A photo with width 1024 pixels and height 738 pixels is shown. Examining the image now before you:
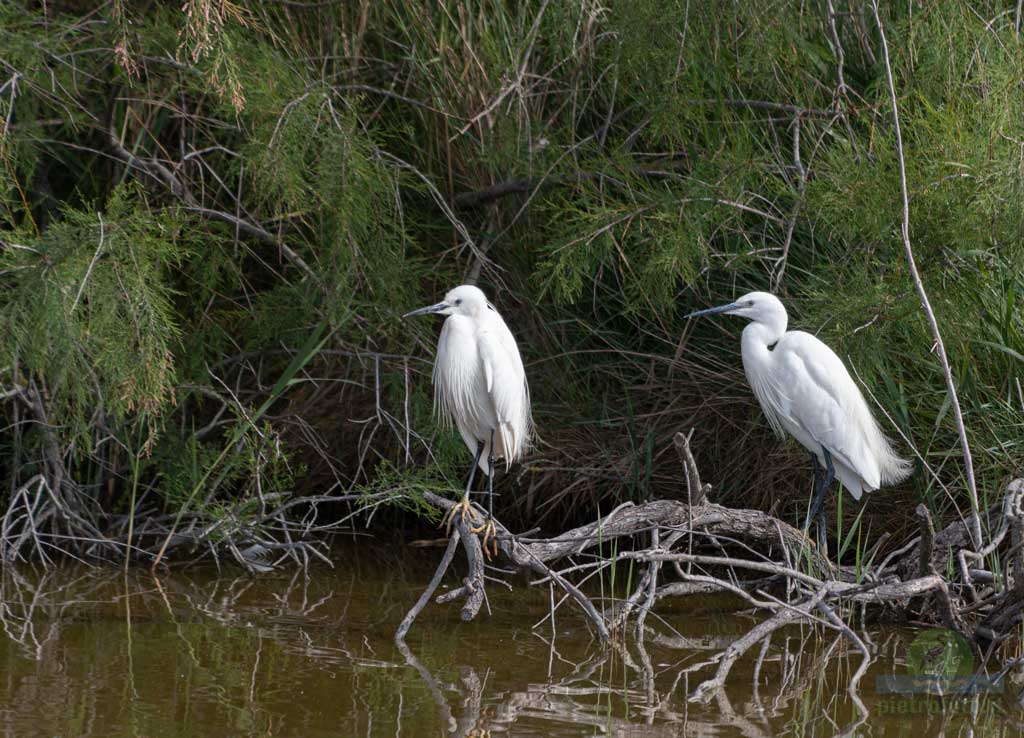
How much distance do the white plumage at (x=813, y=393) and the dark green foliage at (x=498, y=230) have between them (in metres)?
0.10

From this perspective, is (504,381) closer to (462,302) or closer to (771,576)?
(462,302)

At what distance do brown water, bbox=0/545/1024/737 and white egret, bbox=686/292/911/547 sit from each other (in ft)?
1.82

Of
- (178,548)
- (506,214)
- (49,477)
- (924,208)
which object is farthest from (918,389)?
(49,477)

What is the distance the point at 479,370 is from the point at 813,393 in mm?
1041

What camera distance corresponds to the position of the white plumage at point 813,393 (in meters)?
3.89

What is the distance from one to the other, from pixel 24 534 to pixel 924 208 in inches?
118

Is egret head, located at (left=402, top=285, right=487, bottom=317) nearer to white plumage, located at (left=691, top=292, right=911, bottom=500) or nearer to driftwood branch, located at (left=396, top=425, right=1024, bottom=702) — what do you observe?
driftwood branch, located at (left=396, top=425, right=1024, bottom=702)

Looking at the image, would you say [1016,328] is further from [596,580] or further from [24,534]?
[24,534]

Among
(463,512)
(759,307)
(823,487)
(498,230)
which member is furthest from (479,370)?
(823,487)

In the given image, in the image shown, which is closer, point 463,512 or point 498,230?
point 463,512

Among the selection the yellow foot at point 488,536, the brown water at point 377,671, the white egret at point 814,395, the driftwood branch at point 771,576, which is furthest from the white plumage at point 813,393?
the yellow foot at point 488,536

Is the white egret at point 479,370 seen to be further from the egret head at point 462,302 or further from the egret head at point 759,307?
the egret head at point 759,307

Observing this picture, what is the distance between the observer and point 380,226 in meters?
4.21

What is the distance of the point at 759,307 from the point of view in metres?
3.91
